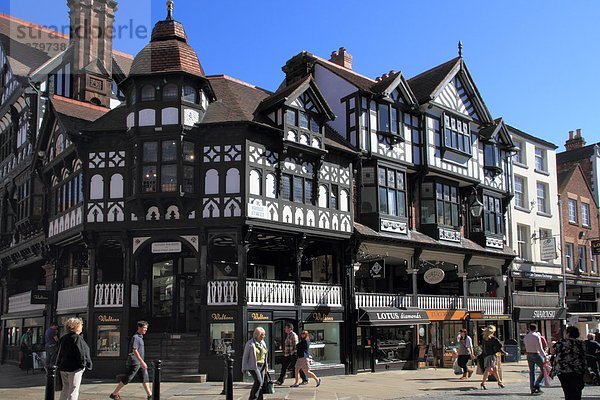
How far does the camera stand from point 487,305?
2967 cm

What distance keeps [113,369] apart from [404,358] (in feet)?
36.1

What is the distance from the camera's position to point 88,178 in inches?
867

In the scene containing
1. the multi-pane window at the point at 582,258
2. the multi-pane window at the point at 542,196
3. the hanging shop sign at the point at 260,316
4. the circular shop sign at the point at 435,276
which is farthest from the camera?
the multi-pane window at the point at 582,258

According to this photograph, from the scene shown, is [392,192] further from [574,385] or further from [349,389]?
[574,385]

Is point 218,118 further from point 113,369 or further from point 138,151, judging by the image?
point 113,369

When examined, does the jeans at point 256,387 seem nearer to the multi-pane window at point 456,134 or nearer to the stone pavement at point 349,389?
the stone pavement at point 349,389

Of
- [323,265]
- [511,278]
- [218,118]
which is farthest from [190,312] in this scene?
[511,278]

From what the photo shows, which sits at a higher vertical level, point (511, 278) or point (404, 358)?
point (511, 278)

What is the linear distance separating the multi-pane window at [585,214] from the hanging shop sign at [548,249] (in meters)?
6.34

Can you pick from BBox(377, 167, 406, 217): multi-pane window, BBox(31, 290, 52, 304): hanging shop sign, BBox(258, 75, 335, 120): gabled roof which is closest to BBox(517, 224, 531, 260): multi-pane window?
BBox(377, 167, 406, 217): multi-pane window

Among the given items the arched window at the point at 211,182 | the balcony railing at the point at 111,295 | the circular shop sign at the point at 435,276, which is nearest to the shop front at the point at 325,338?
the circular shop sign at the point at 435,276

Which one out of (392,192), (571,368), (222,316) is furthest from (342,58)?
(571,368)

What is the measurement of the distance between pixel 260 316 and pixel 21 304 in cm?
1427

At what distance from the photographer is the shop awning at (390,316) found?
23625mm
